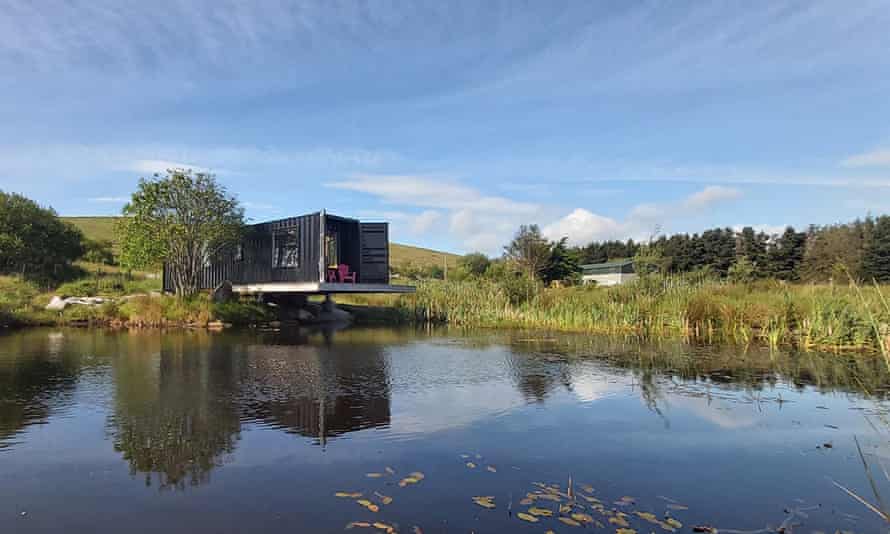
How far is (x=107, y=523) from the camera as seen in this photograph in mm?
3703

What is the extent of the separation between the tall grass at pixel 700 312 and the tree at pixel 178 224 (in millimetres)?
11512

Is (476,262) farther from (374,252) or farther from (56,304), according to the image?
(56,304)

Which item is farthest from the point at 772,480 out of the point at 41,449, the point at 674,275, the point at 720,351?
the point at 674,275

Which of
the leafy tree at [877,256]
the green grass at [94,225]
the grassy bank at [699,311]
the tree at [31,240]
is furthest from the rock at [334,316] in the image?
the leafy tree at [877,256]

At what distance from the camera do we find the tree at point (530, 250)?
39.4m

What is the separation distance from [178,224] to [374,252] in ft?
29.1

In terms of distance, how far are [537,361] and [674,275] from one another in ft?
28.5

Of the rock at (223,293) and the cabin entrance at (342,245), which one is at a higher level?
the cabin entrance at (342,245)

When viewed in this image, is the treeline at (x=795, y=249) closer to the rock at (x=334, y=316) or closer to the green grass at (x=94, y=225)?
Answer: the rock at (x=334, y=316)

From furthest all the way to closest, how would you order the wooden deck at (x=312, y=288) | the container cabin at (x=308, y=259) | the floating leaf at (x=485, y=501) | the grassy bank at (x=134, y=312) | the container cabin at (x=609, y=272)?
the container cabin at (x=609, y=272) < the container cabin at (x=308, y=259) < the wooden deck at (x=312, y=288) < the grassy bank at (x=134, y=312) < the floating leaf at (x=485, y=501)

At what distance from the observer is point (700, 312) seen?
50.7 ft

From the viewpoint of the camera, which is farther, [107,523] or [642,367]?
[642,367]

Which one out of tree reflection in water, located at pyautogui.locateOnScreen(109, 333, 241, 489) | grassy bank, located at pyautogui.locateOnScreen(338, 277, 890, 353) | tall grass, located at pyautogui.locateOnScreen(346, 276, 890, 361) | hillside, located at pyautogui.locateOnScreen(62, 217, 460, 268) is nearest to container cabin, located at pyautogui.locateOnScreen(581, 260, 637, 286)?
hillside, located at pyautogui.locateOnScreen(62, 217, 460, 268)

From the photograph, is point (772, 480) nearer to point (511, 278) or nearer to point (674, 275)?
point (674, 275)
